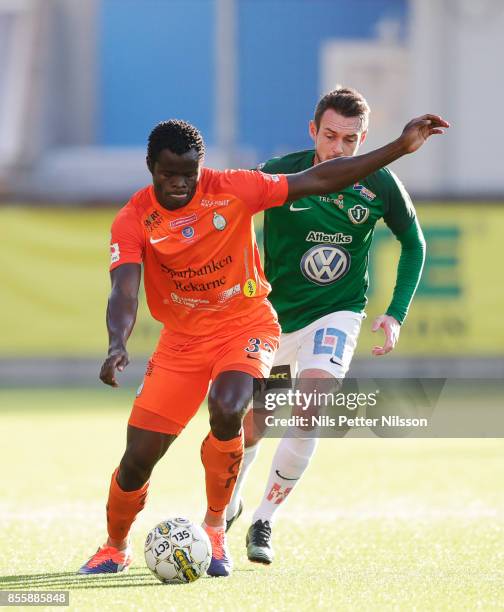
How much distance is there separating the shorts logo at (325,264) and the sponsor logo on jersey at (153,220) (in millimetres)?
1309

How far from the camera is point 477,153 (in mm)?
21000

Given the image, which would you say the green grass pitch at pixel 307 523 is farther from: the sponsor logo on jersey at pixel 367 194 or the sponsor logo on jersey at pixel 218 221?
the sponsor logo on jersey at pixel 367 194

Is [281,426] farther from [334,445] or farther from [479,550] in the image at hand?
[334,445]

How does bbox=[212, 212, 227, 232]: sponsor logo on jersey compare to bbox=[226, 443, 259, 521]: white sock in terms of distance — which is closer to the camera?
bbox=[212, 212, 227, 232]: sponsor logo on jersey

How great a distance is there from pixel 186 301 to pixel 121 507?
986mm

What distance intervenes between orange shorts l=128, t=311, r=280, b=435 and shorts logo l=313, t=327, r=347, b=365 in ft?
2.16

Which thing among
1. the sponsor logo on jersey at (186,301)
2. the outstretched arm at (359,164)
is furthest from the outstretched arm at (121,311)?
the outstretched arm at (359,164)

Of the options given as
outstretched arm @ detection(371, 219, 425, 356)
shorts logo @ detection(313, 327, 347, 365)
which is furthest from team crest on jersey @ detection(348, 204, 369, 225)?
shorts logo @ detection(313, 327, 347, 365)

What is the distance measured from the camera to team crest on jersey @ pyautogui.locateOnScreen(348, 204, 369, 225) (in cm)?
725

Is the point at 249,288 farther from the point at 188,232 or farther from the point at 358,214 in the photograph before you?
the point at 358,214

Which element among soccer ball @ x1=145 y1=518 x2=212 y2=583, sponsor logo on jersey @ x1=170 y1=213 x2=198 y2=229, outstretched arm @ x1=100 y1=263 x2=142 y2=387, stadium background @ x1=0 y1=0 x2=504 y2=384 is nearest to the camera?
outstretched arm @ x1=100 y1=263 x2=142 y2=387

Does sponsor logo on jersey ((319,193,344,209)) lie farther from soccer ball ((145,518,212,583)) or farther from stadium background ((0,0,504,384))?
stadium background ((0,0,504,384))

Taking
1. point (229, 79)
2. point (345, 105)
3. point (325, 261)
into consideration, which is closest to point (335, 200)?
point (325, 261)

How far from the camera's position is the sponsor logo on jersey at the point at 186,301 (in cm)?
639
